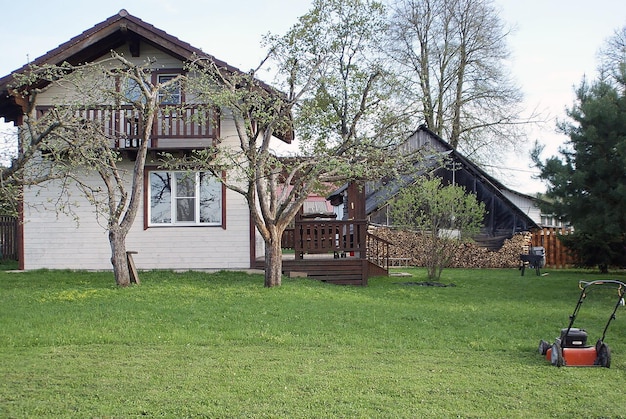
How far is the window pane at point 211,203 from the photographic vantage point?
54.1 ft

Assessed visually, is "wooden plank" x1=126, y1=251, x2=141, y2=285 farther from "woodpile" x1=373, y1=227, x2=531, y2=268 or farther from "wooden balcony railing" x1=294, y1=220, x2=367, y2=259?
"woodpile" x1=373, y1=227, x2=531, y2=268

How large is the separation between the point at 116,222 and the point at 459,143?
79.3 ft

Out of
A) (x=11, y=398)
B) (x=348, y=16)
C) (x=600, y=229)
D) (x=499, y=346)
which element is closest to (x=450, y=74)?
(x=348, y=16)

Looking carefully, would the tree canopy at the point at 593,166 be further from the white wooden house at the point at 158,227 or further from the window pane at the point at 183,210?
the window pane at the point at 183,210

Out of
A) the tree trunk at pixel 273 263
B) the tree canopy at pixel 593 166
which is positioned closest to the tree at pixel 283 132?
the tree trunk at pixel 273 263

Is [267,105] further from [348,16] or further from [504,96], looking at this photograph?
[504,96]

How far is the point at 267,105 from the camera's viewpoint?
13.1m

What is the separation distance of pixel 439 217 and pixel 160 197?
7.37 m

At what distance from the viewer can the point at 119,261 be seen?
1285 centimetres

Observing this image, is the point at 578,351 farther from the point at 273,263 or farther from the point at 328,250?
the point at 328,250

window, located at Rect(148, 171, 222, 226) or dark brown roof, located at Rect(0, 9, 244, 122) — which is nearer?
dark brown roof, located at Rect(0, 9, 244, 122)

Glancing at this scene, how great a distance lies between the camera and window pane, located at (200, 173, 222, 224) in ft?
54.1

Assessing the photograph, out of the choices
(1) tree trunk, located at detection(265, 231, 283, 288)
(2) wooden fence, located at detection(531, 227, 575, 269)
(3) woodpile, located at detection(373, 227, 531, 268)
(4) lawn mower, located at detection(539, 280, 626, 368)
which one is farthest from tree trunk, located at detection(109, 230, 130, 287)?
(2) wooden fence, located at detection(531, 227, 575, 269)

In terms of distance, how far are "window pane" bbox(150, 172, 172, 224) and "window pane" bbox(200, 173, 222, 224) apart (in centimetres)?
85
